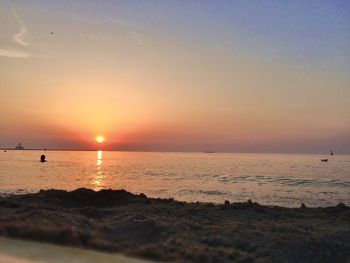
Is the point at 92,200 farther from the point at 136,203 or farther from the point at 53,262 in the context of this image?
the point at 53,262

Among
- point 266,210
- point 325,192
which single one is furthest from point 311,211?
point 325,192

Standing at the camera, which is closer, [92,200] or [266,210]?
[266,210]

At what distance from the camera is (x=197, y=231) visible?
43.5 ft

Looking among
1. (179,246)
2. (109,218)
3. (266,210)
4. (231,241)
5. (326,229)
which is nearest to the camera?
(179,246)

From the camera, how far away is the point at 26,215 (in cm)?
1445

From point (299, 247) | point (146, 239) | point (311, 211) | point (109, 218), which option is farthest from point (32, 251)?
point (311, 211)

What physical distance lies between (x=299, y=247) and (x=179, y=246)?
326 centimetres

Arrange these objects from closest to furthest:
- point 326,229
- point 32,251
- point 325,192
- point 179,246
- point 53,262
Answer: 1. point 53,262
2. point 32,251
3. point 179,246
4. point 326,229
5. point 325,192

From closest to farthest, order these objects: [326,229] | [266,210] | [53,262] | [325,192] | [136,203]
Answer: [53,262] < [326,229] < [266,210] < [136,203] < [325,192]

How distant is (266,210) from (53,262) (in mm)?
10589

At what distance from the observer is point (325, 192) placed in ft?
128

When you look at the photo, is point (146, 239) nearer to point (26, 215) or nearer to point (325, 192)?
point (26, 215)

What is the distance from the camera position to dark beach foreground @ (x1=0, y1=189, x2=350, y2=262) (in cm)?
1072

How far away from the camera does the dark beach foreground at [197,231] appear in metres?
10.7
